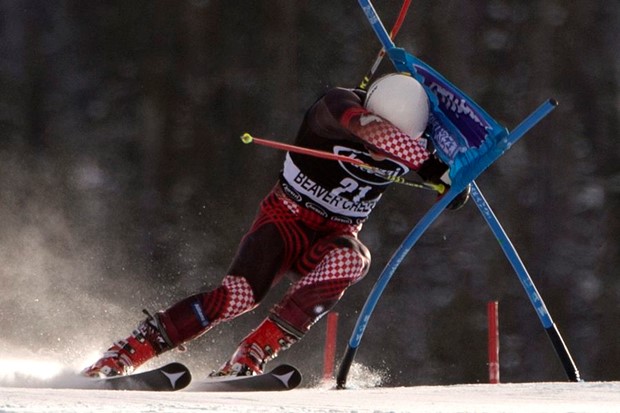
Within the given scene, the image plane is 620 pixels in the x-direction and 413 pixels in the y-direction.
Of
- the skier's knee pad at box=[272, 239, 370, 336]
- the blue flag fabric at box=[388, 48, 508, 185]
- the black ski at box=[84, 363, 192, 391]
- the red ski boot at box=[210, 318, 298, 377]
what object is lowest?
the black ski at box=[84, 363, 192, 391]

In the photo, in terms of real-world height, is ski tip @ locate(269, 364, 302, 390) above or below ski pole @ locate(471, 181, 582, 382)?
below

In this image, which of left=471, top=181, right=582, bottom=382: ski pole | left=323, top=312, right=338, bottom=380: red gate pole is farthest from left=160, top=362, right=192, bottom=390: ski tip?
left=323, top=312, right=338, bottom=380: red gate pole

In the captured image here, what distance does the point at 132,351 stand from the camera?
3.70m

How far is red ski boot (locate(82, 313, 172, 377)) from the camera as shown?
358 cm

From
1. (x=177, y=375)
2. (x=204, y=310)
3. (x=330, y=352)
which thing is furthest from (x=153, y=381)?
(x=330, y=352)

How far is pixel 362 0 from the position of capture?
4.32 m

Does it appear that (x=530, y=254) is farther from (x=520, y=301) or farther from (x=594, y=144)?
(x=594, y=144)

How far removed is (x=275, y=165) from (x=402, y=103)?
3303 millimetres

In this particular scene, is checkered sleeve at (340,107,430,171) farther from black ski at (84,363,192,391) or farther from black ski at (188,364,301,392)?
black ski at (84,363,192,391)

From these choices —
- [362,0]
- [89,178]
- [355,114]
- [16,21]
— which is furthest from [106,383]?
[16,21]

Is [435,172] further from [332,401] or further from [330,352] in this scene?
[330,352]

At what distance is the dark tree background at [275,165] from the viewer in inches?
276

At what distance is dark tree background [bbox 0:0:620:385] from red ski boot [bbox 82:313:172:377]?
115 inches

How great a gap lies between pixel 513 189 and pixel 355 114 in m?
3.75
